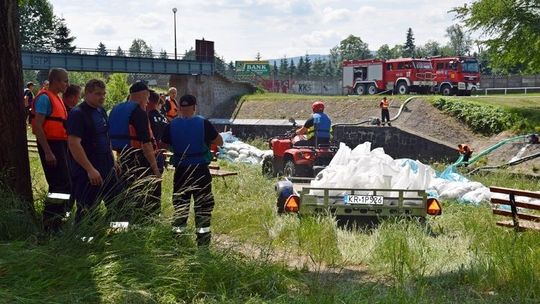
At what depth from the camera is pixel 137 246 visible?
5.34 m

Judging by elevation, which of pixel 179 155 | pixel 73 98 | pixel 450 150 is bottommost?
pixel 450 150

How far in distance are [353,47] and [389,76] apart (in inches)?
3502

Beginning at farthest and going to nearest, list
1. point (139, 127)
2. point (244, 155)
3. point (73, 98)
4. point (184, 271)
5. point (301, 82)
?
point (301, 82), point (244, 155), point (73, 98), point (139, 127), point (184, 271)

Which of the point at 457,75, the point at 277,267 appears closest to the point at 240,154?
the point at 277,267

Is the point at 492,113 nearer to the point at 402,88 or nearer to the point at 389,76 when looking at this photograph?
the point at 402,88

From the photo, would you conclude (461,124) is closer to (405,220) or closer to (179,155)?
(405,220)

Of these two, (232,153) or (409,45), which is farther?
(409,45)

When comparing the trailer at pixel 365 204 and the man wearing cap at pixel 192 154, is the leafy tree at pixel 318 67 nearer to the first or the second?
the trailer at pixel 365 204

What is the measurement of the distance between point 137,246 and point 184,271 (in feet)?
1.35

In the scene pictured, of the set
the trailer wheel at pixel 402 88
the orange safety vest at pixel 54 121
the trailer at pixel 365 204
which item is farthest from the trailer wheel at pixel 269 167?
the trailer wheel at pixel 402 88

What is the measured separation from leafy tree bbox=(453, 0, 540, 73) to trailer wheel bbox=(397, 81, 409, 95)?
30.8ft

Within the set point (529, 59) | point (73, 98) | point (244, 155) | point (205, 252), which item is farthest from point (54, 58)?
point (205, 252)

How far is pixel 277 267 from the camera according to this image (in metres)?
5.91

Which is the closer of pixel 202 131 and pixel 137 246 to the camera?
pixel 137 246
